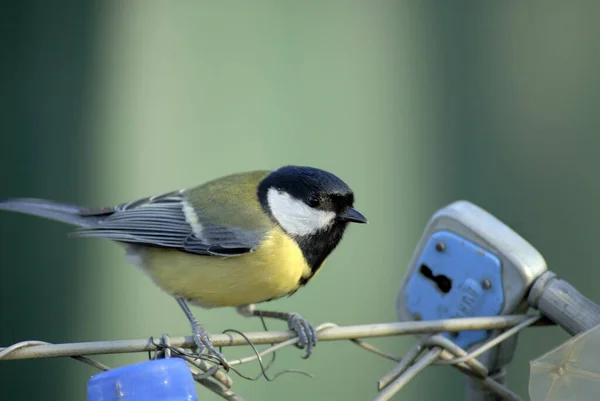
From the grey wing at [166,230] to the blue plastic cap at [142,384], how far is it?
1.95 ft

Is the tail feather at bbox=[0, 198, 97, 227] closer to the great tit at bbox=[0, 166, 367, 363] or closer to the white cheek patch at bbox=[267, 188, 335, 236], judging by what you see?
the great tit at bbox=[0, 166, 367, 363]

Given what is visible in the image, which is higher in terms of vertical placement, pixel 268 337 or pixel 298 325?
pixel 268 337

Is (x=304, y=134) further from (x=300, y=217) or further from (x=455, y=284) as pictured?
(x=455, y=284)

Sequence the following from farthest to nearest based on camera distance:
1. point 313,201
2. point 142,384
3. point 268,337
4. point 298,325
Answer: point 313,201, point 298,325, point 268,337, point 142,384

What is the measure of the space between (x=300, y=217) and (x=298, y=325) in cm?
21

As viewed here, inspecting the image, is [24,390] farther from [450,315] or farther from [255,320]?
[450,315]

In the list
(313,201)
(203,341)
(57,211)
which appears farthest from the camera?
(57,211)

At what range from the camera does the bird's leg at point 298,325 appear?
111 centimetres

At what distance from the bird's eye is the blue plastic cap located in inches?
26.5

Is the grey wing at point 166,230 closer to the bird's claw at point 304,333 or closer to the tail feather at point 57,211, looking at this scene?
the tail feather at point 57,211

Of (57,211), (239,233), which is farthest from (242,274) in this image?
(57,211)

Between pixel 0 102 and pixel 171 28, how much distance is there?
1.64ft

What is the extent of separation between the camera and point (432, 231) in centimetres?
118

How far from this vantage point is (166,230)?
1.43 m
